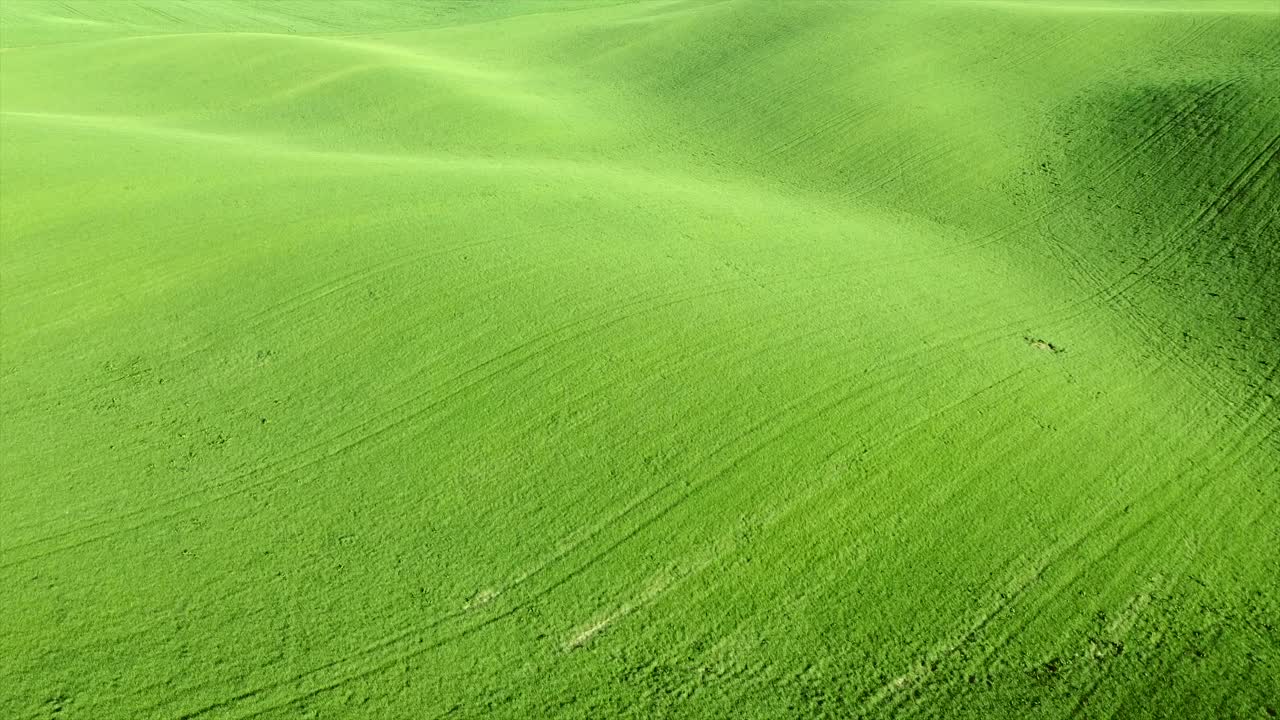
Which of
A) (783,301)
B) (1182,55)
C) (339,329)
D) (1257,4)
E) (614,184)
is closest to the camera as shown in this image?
(339,329)


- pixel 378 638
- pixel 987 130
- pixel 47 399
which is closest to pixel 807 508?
pixel 378 638

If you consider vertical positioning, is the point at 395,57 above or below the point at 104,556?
below

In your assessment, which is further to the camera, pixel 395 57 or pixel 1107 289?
pixel 395 57

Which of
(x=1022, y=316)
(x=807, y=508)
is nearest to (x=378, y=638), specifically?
(x=807, y=508)

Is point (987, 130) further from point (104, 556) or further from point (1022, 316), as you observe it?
point (104, 556)

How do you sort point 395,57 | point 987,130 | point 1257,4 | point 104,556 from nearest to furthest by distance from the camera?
point 104,556 < point 987,130 < point 395,57 < point 1257,4

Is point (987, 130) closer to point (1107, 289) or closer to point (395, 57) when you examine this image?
point (1107, 289)
